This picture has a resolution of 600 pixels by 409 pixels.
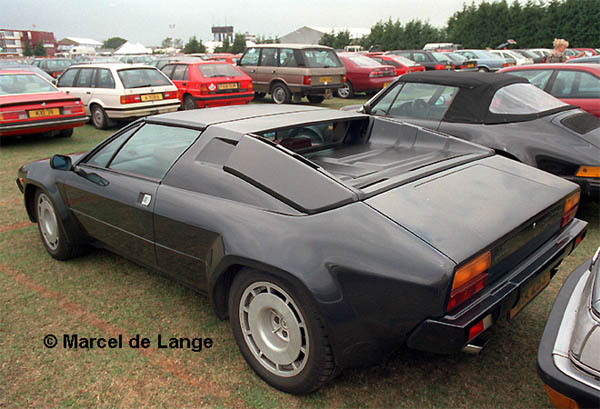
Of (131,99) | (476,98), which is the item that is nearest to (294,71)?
(131,99)

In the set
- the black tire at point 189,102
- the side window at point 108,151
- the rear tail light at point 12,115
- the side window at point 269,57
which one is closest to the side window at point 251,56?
the side window at point 269,57

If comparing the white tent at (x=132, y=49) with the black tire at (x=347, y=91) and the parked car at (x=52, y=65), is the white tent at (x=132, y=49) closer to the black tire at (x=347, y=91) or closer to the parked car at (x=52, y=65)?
the parked car at (x=52, y=65)

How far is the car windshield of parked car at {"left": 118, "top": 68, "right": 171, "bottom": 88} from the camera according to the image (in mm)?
9867

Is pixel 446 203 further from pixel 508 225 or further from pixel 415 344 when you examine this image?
pixel 415 344

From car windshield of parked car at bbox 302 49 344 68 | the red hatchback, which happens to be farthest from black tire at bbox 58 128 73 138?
car windshield of parked car at bbox 302 49 344 68

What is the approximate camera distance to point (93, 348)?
107 inches

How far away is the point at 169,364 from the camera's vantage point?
2568 millimetres

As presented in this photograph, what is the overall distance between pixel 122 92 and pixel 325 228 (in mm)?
8807

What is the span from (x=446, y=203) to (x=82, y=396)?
2.04m

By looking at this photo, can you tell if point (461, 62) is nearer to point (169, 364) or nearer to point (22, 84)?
point (22, 84)

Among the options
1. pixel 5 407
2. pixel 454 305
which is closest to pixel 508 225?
pixel 454 305

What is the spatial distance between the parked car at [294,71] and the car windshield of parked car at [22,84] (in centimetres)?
610

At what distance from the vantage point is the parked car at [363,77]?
14688mm

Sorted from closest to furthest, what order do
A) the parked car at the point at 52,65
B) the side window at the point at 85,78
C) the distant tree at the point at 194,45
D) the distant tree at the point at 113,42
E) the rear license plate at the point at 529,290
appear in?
1. the rear license plate at the point at 529,290
2. the side window at the point at 85,78
3. the parked car at the point at 52,65
4. the distant tree at the point at 194,45
5. the distant tree at the point at 113,42
